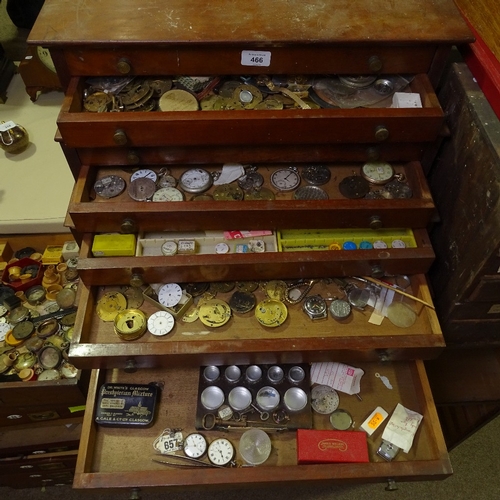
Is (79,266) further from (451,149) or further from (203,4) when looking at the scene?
(451,149)

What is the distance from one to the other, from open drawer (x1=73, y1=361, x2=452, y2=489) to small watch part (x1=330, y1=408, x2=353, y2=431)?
18mm

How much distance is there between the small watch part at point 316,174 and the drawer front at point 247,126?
0.17 meters

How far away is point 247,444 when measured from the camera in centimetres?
132

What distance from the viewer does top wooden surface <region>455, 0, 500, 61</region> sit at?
4.20 feet

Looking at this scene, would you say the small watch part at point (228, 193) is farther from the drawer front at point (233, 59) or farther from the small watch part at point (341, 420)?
the small watch part at point (341, 420)

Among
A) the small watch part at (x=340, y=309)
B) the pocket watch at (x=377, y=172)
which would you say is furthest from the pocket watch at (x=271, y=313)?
the pocket watch at (x=377, y=172)

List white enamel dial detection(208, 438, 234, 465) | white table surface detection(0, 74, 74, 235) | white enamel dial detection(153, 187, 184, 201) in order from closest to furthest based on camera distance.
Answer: white enamel dial detection(208, 438, 234, 465)
white enamel dial detection(153, 187, 184, 201)
white table surface detection(0, 74, 74, 235)

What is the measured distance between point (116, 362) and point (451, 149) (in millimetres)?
1077

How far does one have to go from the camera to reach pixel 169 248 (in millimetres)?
1398

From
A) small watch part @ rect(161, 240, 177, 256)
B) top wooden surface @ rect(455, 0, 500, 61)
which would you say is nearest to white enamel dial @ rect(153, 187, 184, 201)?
small watch part @ rect(161, 240, 177, 256)

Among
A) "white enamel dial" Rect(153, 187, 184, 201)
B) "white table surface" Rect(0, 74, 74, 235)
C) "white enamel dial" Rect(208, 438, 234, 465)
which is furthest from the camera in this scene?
"white table surface" Rect(0, 74, 74, 235)

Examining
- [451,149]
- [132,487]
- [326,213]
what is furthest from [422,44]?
[132,487]

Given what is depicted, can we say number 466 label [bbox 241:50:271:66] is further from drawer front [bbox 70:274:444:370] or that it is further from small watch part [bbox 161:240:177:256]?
drawer front [bbox 70:274:444:370]

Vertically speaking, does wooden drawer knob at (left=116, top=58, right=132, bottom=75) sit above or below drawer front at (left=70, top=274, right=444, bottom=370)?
above
